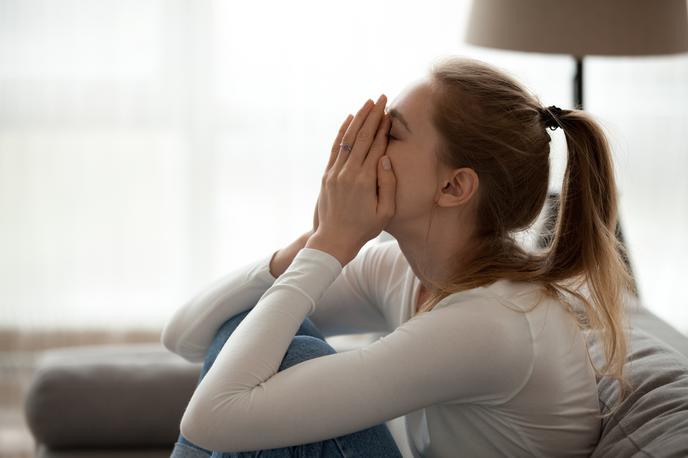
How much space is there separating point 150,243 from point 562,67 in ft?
4.84

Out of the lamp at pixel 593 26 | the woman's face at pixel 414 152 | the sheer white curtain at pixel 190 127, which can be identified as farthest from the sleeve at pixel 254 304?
the sheer white curtain at pixel 190 127

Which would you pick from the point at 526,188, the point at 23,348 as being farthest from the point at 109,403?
the point at 23,348

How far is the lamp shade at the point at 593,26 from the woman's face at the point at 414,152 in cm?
68

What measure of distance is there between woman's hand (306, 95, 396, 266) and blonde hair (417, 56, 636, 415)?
0.29ft

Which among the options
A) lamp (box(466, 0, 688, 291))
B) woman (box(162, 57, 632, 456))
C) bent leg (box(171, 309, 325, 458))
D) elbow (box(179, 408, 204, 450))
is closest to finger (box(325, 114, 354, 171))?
woman (box(162, 57, 632, 456))

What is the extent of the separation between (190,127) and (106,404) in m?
1.34

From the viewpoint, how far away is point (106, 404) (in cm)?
172

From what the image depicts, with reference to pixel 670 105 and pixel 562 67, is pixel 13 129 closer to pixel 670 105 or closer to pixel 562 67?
pixel 562 67

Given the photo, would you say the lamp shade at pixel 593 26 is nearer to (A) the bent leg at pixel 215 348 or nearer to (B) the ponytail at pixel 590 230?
(B) the ponytail at pixel 590 230

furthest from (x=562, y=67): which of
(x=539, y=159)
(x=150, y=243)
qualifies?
(x=539, y=159)

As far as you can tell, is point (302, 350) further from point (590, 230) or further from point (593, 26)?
point (593, 26)

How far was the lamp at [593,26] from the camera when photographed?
6.01 feet

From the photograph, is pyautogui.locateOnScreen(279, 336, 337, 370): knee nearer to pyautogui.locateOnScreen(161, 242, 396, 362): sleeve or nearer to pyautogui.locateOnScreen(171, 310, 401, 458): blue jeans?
pyautogui.locateOnScreen(171, 310, 401, 458): blue jeans

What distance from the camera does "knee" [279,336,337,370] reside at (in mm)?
1175
